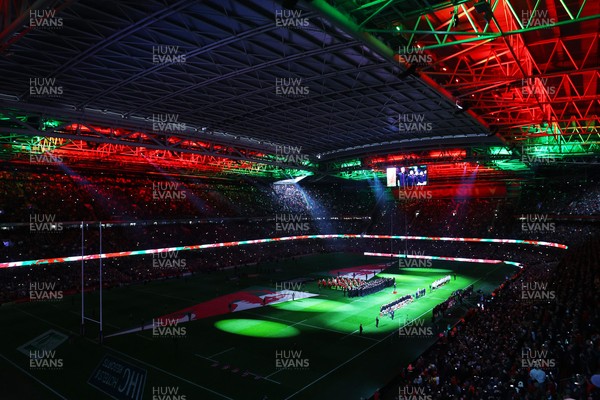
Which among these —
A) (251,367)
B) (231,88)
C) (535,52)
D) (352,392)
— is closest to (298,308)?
(251,367)

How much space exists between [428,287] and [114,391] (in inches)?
1307

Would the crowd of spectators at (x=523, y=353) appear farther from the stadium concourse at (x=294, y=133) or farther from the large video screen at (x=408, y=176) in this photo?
the large video screen at (x=408, y=176)

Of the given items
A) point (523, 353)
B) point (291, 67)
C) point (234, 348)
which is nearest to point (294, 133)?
point (291, 67)

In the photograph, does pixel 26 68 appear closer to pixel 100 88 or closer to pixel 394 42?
pixel 100 88

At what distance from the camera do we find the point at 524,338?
1881cm

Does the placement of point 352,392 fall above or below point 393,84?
below

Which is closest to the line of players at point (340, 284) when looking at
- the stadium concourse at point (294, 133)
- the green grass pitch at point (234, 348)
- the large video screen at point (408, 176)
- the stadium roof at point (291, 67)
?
the stadium concourse at point (294, 133)

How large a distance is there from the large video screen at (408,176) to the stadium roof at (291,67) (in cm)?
628

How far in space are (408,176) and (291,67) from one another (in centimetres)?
2680

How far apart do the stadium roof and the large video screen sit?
6276mm

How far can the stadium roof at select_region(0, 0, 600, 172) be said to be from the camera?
16.4m

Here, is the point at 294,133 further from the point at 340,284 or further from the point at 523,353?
the point at 523,353

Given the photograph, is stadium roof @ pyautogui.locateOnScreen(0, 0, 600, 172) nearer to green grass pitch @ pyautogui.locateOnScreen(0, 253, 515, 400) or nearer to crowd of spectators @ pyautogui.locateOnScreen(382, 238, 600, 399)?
crowd of spectators @ pyautogui.locateOnScreen(382, 238, 600, 399)

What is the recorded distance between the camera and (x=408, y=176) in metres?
46.6
